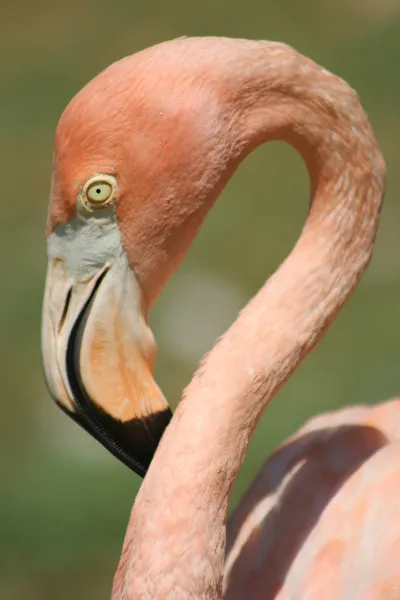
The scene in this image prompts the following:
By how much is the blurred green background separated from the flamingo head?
1.72 m

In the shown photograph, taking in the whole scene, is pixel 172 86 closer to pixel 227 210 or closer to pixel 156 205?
pixel 156 205

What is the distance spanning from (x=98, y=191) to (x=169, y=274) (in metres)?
0.25

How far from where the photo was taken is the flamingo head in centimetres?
200

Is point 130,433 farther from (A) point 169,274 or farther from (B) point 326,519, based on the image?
(B) point 326,519

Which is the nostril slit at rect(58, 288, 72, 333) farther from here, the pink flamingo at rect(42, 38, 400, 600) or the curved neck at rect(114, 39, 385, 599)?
the curved neck at rect(114, 39, 385, 599)

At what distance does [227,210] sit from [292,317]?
3.67 metres

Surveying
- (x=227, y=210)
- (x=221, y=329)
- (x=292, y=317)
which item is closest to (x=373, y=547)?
(x=292, y=317)

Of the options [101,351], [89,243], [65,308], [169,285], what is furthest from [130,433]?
[169,285]

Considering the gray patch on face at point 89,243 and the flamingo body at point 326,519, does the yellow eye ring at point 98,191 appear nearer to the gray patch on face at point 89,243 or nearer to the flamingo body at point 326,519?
the gray patch on face at point 89,243

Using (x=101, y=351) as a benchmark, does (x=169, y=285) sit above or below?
below

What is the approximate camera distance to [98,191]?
2.02 m

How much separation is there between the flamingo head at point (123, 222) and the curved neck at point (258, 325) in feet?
0.27

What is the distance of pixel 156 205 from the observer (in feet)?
6.75

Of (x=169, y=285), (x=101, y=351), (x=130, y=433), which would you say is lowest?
(x=169, y=285)
